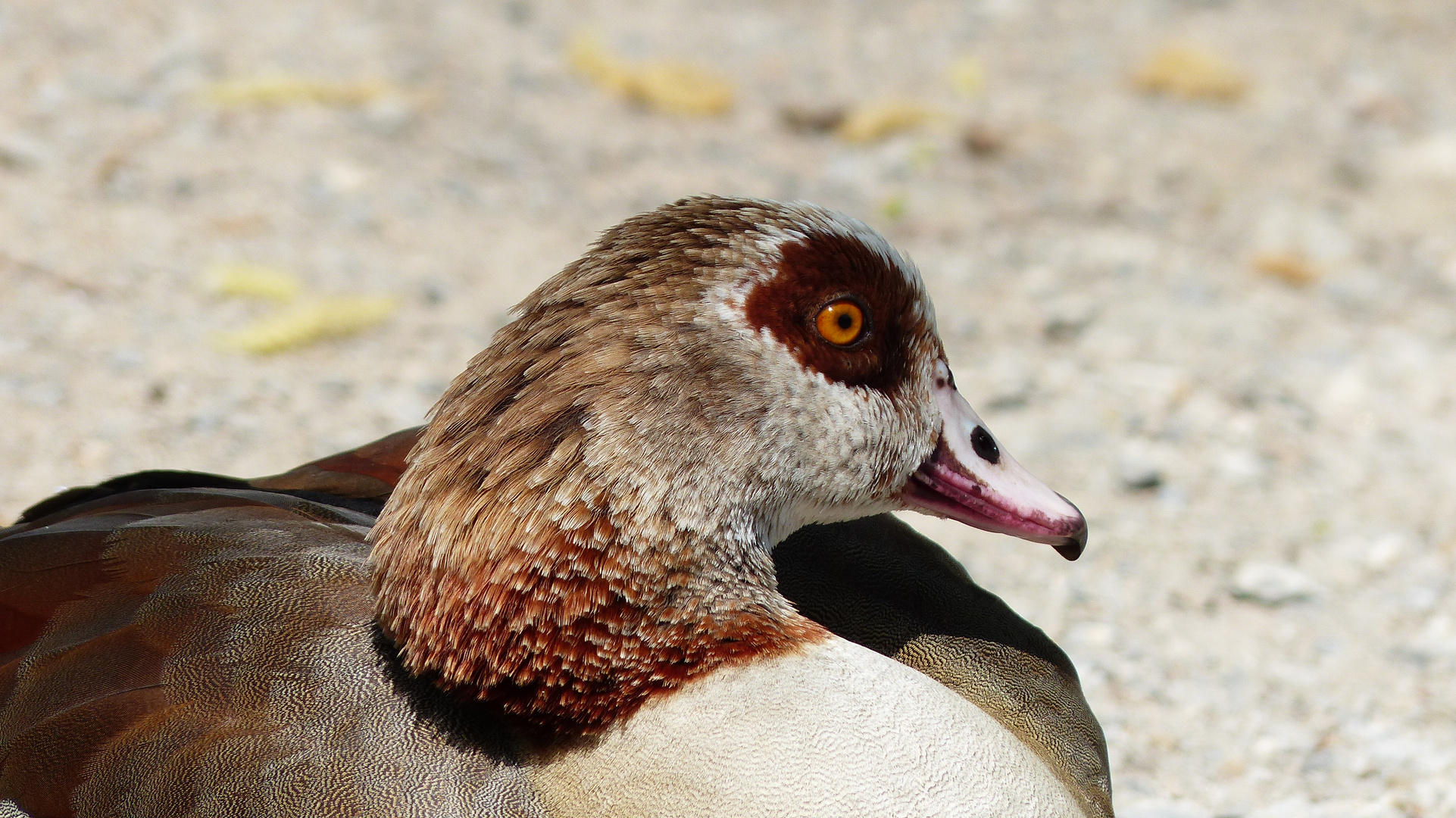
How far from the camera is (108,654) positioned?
99.1 inches

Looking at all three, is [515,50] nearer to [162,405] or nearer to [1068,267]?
[1068,267]

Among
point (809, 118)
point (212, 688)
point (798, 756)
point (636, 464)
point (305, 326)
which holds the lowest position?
point (809, 118)

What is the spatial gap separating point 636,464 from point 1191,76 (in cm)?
713

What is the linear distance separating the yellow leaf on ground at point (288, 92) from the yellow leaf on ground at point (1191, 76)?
4448mm

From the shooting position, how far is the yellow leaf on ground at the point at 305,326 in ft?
17.6

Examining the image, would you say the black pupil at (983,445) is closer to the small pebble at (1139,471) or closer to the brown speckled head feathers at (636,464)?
the brown speckled head feathers at (636,464)

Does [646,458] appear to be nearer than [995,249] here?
Yes

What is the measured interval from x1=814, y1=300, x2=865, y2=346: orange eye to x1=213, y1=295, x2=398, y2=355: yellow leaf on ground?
11.2ft

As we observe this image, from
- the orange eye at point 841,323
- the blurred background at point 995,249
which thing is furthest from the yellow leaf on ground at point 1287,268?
the orange eye at point 841,323

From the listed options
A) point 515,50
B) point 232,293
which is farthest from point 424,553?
point 515,50

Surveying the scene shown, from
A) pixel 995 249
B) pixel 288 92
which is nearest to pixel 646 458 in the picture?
pixel 995 249

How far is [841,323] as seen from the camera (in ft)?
8.32

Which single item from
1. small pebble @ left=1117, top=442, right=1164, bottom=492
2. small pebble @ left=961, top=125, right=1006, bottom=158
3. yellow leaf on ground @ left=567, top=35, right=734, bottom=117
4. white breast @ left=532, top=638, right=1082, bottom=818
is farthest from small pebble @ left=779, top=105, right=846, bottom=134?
white breast @ left=532, top=638, right=1082, bottom=818

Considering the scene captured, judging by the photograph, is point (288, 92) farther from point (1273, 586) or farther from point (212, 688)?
point (212, 688)
